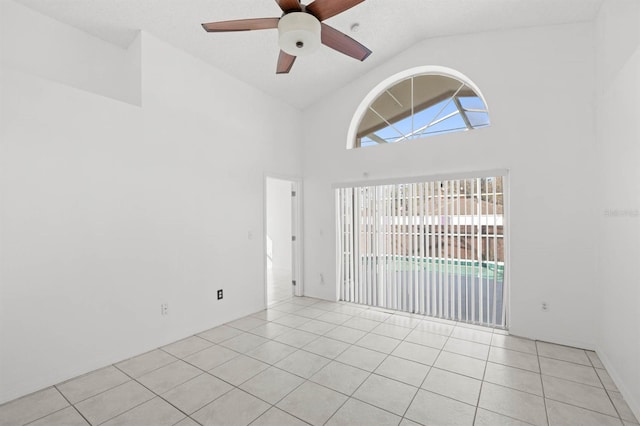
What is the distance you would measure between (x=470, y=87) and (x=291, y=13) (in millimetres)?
2786

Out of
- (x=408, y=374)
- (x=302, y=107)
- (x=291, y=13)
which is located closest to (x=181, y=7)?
(x=291, y=13)

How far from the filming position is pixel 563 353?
2844 millimetres

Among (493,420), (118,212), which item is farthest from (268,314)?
(493,420)

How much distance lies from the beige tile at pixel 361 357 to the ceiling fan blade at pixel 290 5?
2.91 meters

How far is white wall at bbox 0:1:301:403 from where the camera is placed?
225 cm

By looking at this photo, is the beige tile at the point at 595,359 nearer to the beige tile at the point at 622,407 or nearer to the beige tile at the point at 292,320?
the beige tile at the point at 622,407

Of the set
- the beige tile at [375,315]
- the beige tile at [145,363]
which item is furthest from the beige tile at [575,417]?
the beige tile at [145,363]

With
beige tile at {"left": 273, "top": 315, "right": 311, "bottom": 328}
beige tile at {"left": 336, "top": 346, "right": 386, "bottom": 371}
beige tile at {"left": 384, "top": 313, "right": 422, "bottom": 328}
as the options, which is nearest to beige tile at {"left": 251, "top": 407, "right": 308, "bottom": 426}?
beige tile at {"left": 336, "top": 346, "right": 386, "bottom": 371}

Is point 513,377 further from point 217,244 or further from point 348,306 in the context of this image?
point 217,244

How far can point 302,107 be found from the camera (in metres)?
5.02

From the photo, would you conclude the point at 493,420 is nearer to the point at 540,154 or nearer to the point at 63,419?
the point at 540,154

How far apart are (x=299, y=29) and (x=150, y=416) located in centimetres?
284

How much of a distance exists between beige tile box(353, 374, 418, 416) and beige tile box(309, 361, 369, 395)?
0.21ft

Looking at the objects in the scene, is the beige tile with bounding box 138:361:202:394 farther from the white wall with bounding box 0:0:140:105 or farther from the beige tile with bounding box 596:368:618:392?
the beige tile with bounding box 596:368:618:392
